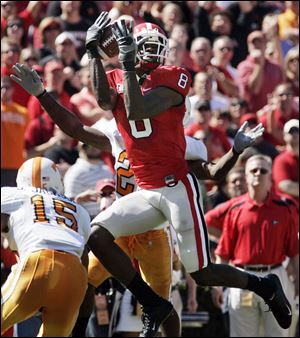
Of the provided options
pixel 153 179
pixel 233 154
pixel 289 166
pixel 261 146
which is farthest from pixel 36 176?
pixel 261 146

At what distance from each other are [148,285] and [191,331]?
11.5ft

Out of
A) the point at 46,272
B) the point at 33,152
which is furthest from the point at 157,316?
the point at 33,152

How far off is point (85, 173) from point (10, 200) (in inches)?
142

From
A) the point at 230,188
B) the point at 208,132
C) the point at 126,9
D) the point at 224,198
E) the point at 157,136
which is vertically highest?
the point at 126,9

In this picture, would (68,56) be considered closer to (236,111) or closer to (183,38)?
(183,38)

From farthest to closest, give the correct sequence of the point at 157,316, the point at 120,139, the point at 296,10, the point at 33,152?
the point at 296,10
the point at 33,152
the point at 120,139
the point at 157,316

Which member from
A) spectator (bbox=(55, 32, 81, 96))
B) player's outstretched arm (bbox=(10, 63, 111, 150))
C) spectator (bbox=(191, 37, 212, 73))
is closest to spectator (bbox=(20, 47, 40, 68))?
spectator (bbox=(55, 32, 81, 96))

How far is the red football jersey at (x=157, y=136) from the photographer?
8.24 m

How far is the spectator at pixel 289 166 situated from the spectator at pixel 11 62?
3.13m

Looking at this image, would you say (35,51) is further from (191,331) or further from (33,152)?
(191,331)

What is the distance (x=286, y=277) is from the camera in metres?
11.2

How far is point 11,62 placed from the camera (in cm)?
1322

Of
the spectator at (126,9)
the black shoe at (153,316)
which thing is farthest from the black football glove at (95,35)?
the spectator at (126,9)

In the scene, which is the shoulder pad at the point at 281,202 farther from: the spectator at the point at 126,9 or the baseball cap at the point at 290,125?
the spectator at the point at 126,9
